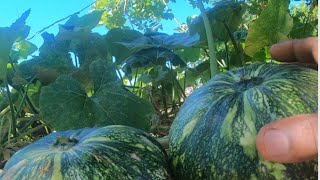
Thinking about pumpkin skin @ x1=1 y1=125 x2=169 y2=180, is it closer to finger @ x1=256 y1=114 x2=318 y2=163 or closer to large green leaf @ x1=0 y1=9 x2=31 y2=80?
finger @ x1=256 y1=114 x2=318 y2=163

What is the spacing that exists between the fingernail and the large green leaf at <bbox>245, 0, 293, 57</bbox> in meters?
0.88

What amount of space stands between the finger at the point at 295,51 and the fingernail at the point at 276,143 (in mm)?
415

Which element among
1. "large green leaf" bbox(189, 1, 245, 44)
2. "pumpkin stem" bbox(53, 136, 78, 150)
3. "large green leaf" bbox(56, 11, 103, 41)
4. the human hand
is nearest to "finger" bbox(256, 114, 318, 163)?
the human hand

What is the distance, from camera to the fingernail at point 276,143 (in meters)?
0.80

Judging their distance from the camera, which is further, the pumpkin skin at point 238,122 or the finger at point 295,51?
the finger at point 295,51

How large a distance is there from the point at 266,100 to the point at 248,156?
0.12 meters

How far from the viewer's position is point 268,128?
0.83 metres

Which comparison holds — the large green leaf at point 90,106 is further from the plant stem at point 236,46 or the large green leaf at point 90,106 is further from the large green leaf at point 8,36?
the plant stem at point 236,46


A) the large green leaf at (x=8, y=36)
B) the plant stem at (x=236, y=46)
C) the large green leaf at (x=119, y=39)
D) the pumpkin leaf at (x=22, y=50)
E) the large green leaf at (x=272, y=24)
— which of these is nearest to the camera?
the large green leaf at (x=272, y=24)

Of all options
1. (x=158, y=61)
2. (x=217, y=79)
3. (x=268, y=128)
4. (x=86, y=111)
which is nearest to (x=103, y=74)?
(x=86, y=111)

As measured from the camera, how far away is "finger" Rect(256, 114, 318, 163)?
2.58 ft

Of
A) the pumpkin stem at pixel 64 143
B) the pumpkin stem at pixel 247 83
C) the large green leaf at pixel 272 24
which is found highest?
the large green leaf at pixel 272 24

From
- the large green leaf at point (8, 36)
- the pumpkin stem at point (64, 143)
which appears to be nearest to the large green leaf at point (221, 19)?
the large green leaf at point (8, 36)

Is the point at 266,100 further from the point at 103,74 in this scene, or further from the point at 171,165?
the point at 103,74
